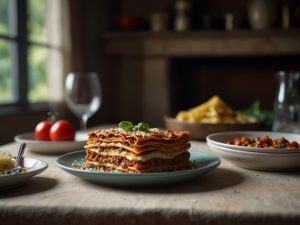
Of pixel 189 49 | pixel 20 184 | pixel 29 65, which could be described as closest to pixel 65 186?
pixel 20 184

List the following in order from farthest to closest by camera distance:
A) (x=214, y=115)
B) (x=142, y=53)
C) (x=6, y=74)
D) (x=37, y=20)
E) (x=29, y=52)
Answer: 1. (x=142, y=53)
2. (x=37, y=20)
3. (x=29, y=52)
4. (x=6, y=74)
5. (x=214, y=115)

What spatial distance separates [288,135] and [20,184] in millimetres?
774

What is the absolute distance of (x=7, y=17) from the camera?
2.67 meters

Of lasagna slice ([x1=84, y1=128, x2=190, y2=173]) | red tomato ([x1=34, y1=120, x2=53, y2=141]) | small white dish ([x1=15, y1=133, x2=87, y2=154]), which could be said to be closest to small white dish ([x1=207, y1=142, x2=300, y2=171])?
lasagna slice ([x1=84, y1=128, x2=190, y2=173])

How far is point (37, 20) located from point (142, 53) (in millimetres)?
1110

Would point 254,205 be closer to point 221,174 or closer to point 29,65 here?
point 221,174

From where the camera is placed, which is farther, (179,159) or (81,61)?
(81,61)

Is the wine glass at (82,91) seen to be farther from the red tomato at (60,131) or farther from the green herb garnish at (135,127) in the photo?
the green herb garnish at (135,127)

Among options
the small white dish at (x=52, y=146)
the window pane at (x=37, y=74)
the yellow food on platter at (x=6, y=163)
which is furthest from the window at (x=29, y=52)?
the yellow food on platter at (x=6, y=163)

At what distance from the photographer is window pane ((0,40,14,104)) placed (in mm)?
2598

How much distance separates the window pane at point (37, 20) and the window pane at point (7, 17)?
17 cm

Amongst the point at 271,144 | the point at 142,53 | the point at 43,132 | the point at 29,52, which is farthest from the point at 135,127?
the point at 142,53

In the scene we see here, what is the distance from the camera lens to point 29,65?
2.88 m

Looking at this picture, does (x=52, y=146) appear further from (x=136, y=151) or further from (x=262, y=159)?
(x=262, y=159)
